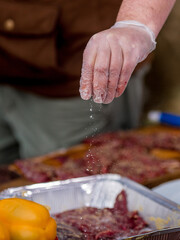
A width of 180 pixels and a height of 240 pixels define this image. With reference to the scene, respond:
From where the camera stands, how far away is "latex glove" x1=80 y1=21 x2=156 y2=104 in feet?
2.96

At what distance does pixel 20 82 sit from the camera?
2.27 m

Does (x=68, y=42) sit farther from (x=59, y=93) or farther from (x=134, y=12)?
(x=134, y=12)

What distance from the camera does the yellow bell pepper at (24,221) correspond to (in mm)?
774

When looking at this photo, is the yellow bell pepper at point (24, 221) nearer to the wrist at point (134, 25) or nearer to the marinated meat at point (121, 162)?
the wrist at point (134, 25)

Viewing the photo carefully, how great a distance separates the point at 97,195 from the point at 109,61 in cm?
50

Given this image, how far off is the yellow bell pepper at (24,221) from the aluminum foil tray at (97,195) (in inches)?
11.9

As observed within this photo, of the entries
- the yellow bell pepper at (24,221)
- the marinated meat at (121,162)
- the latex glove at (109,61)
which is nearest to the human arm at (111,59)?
the latex glove at (109,61)

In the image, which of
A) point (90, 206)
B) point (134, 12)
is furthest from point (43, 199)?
point (134, 12)

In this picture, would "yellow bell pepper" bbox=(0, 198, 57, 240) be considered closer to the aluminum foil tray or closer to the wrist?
the aluminum foil tray

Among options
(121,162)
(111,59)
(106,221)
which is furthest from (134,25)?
(121,162)

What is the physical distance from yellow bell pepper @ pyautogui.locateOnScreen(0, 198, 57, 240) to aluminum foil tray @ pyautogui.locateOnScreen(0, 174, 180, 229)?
30 cm

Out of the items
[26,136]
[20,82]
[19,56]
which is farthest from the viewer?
[26,136]

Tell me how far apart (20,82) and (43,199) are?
119 cm

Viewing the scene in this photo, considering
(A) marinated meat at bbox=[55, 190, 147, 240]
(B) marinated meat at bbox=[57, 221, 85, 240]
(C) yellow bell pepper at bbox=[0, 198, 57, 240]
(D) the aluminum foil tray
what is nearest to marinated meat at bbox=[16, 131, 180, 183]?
(D) the aluminum foil tray
